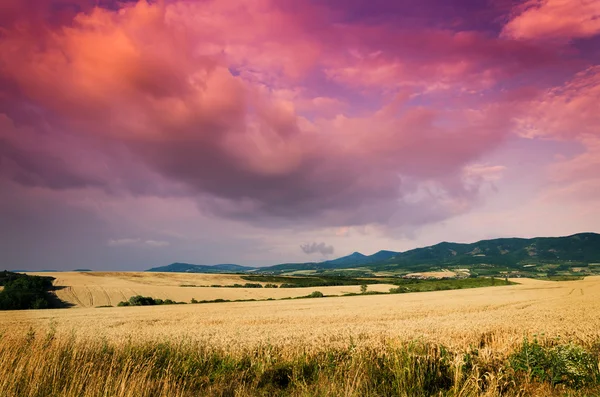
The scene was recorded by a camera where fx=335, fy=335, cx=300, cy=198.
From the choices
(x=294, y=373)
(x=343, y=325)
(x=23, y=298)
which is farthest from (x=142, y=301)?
(x=294, y=373)

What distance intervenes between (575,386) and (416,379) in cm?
449

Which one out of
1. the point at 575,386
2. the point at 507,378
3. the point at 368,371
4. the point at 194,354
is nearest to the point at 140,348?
the point at 194,354

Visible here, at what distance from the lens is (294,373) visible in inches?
371

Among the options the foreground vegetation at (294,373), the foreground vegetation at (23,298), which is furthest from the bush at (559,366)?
the foreground vegetation at (23,298)

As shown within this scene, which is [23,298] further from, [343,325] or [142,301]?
[343,325]

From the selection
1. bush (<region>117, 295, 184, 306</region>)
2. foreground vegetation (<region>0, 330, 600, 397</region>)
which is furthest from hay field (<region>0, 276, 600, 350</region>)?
bush (<region>117, 295, 184, 306</region>)

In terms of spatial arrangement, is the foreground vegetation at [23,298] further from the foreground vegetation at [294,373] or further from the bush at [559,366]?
the bush at [559,366]

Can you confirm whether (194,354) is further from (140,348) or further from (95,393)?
(95,393)

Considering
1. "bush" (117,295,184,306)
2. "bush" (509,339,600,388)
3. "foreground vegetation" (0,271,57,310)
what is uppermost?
"bush" (509,339,600,388)

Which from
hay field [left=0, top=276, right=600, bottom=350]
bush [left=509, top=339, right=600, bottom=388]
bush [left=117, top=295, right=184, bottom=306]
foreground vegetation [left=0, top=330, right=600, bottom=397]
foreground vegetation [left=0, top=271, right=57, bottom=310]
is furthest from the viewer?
bush [left=117, top=295, right=184, bottom=306]

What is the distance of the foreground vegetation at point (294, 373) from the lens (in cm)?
740

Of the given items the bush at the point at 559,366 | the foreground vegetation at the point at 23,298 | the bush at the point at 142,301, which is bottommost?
the bush at the point at 142,301

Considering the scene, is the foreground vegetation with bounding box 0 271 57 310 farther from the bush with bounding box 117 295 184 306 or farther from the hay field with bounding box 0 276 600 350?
the hay field with bounding box 0 276 600 350

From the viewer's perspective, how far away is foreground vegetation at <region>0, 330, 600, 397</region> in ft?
24.3
